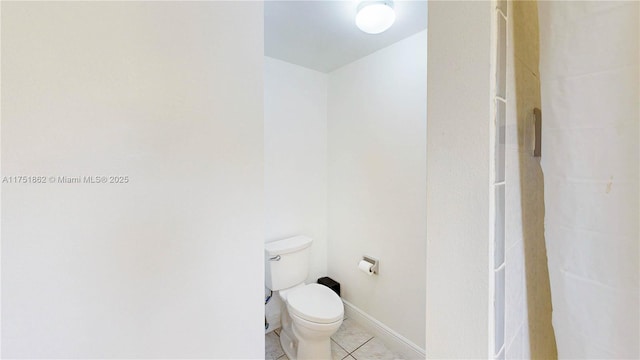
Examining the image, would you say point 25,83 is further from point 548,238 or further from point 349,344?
point 349,344

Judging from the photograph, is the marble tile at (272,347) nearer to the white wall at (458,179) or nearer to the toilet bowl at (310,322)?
Answer: the toilet bowl at (310,322)

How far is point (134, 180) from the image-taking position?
96 centimetres

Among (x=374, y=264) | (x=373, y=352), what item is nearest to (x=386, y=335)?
(x=373, y=352)

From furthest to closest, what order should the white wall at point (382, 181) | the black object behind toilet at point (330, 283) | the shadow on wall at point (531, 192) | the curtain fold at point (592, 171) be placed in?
the black object behind toilet at point (330, 283), the white wall at point (382, 181), the shadow on wall at point (531, 192), the curtain fold at point (592, 171)

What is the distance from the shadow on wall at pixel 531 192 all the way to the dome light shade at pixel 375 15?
89cm

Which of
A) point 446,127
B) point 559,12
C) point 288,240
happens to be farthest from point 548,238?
point 288,240

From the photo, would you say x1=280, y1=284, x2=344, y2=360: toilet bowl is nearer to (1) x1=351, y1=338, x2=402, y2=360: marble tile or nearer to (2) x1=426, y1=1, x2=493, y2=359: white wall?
(1) x1=351, y1=338, x2=402, y2=360: marble tile

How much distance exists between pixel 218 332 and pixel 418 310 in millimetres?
1284

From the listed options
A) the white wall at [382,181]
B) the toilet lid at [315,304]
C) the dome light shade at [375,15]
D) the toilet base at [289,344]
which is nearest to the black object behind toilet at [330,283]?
the white wall at [382,181]

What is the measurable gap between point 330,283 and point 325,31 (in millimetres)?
2018

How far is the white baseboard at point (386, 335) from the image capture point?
1.75m

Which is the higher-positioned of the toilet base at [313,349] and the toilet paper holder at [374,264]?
the toilet paper holder at [374,264]

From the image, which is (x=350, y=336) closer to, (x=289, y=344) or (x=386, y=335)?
(x=386, y=335)

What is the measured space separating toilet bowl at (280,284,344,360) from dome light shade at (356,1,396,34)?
5.61ft
